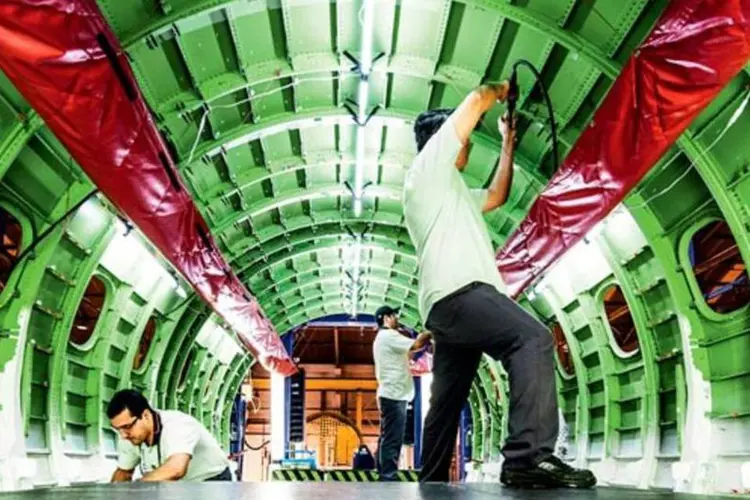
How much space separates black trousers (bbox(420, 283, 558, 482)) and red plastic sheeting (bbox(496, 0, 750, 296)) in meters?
2.04

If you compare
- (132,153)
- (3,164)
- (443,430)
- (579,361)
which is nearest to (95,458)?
(3,164)

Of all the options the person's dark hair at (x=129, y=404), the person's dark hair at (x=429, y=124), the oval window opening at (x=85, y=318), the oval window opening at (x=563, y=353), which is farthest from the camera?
the oval window opening at (x=563, y=353)

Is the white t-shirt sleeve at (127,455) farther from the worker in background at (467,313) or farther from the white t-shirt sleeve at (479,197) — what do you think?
the white t-shirt sleeve at (479,197)

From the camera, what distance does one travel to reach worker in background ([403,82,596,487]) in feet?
11.7

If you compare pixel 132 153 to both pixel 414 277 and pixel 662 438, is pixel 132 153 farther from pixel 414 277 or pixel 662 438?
pixel 414 277

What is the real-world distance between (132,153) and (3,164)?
64.7 inches

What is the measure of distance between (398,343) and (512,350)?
15.7ft

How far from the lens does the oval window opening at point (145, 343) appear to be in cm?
1309

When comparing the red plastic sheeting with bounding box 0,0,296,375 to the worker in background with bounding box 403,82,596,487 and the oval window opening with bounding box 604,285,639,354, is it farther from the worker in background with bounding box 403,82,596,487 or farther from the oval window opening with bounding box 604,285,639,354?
the oval window opening with bounding box 604,285,639,354

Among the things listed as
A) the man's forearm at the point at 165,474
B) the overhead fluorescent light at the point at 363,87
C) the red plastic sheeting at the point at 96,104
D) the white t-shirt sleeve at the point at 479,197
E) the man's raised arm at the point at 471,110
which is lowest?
the man's forearm at the point at 165,474

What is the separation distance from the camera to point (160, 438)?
5961 millimetres

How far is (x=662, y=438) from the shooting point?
8.99 metres

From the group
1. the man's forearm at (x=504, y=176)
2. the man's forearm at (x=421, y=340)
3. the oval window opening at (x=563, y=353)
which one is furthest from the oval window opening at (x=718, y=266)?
the man's forearm at (x=504, y=176)

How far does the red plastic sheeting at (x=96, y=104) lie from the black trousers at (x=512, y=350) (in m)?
2.31
